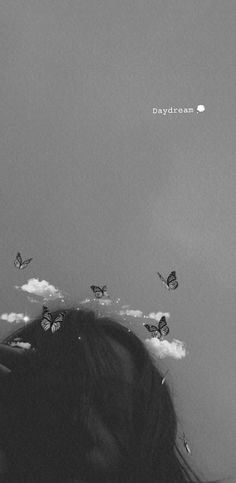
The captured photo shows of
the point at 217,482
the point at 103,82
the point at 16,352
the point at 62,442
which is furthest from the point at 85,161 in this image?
the point at 217,482

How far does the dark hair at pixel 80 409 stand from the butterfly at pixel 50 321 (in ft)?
0.03

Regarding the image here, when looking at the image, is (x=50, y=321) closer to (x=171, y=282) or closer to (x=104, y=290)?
(x=104, y=290)

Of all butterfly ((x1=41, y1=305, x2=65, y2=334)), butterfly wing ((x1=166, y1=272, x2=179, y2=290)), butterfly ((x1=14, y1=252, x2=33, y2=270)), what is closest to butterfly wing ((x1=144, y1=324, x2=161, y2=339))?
butterfly wing ((x1=166, y1=272, x2=179, y2=290))

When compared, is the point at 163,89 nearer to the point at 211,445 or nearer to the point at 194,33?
the point at 194,33

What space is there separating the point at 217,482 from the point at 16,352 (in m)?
0.54

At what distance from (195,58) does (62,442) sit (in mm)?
945

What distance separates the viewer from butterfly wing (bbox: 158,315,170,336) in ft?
4.12

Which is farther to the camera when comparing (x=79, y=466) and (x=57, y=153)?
(x=57, y=153)

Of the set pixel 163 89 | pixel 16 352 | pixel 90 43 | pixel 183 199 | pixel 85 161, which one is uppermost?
pixel 90 43

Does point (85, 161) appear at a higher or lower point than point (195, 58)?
lower

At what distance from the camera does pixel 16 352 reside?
124 cm

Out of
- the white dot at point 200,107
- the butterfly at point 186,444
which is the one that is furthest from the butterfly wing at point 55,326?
the white dot at point 200,107

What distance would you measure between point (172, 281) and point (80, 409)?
36cm

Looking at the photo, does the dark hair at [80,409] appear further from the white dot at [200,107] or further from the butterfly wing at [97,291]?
the white dot at [200,107]
